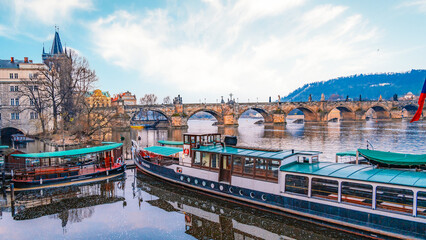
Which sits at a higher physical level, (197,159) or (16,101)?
(16,101)

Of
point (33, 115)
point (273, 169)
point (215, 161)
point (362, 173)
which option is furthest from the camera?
point (33, 115)

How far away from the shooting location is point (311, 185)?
12586mm

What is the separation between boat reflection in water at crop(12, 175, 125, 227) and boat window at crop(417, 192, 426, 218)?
15310 millimetres

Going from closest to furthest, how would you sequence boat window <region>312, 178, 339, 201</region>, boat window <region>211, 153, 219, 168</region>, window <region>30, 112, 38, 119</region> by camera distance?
boat window <region>312, 178, 339, 201</region> < boat window <region>211, 153, 219, 168</region> < window <region>30, 112, 38, 119</region>

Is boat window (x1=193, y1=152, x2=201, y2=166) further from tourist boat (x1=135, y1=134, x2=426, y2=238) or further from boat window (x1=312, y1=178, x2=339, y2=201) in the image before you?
boat window (x1=312, y1=178, x2=339, y2=201)

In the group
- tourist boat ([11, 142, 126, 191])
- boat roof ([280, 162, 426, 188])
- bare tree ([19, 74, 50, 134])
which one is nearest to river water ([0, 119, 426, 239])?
tourist boat ([11, 142, 126, 191])

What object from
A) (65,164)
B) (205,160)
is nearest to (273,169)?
(205,160)

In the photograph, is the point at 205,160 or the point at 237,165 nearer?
the point at 237,165

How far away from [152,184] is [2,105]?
4153 centimetres

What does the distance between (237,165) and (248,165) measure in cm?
73

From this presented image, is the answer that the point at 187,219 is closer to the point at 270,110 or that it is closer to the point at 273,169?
the point at 273,169

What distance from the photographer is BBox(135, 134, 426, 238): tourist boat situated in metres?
10.5

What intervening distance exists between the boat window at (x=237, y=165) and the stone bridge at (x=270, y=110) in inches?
2359

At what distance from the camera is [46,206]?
15.4 meters
